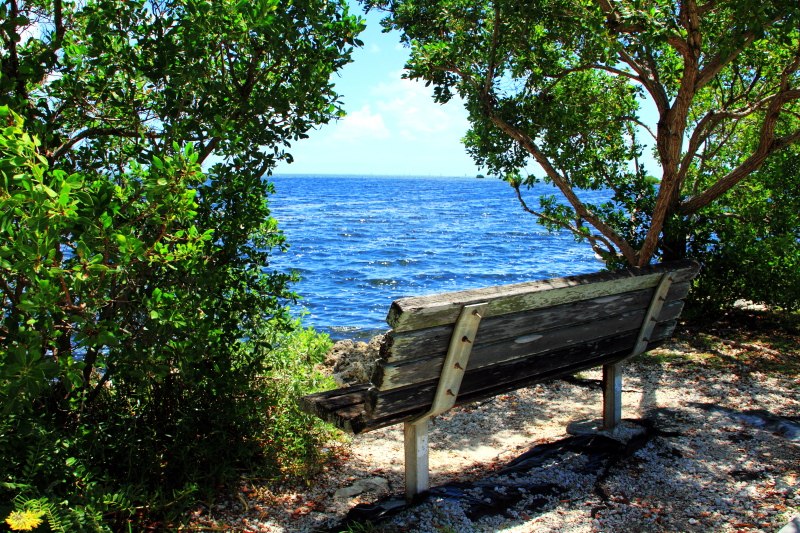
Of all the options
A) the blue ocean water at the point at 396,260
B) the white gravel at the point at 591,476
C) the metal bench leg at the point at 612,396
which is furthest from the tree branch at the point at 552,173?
the blue ocean water at the point at 396,260

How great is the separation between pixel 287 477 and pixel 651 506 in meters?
2.27

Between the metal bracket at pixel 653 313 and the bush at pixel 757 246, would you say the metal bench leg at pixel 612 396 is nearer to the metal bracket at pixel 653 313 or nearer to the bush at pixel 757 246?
the metal bracket at pixel 653 313

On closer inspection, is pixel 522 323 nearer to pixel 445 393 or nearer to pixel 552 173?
pixel 445 393

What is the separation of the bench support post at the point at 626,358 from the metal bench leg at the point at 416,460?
1.72 m

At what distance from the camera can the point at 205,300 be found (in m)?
3.49

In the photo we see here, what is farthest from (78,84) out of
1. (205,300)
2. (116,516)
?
(116,516)

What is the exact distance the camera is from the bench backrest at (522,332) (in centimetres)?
312

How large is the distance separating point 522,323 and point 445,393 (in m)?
0.61

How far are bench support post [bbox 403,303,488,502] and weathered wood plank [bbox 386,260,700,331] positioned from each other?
0.26ft

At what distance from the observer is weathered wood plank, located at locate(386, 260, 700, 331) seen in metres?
3.00

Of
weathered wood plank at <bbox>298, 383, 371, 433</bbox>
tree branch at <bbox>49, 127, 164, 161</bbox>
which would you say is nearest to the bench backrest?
weathered wood plank at <bbox>298, 383, 371, 433</bbox>

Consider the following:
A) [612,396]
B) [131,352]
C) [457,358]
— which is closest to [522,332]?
[457,358]

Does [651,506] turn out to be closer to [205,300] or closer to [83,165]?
[205,300]

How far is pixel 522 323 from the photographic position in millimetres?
3580
